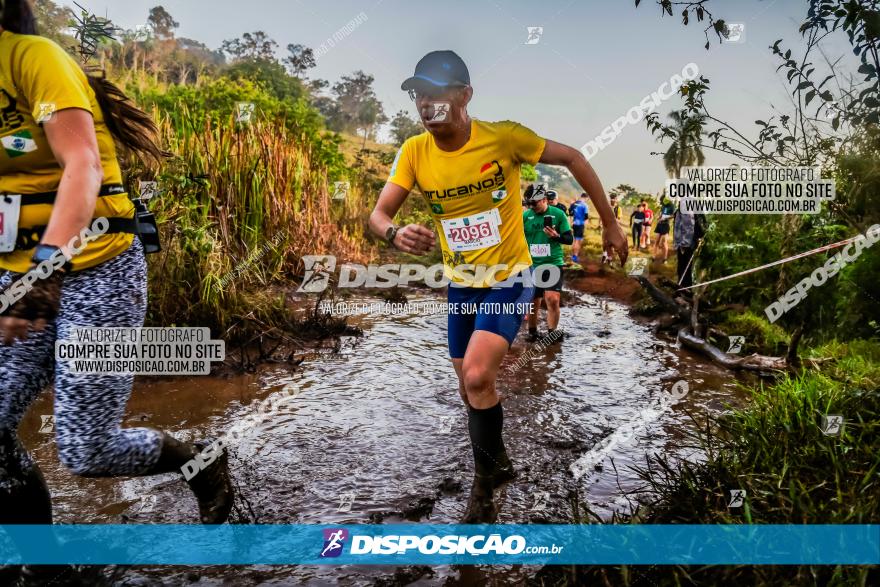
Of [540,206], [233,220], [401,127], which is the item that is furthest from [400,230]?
[401,127]

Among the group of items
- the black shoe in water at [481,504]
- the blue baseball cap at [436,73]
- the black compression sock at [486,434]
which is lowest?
the black shoe in water at [481,504]

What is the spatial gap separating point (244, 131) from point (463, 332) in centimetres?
666

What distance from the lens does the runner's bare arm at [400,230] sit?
2922 mm

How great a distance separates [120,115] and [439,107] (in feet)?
4.93

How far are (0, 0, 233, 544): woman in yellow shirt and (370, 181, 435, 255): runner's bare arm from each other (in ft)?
3.90

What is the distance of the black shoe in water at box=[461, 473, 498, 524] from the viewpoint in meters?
3.18

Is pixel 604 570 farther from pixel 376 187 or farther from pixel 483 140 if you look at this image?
pixel 376 187

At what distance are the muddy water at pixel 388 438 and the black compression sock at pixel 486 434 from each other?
274 millimetres

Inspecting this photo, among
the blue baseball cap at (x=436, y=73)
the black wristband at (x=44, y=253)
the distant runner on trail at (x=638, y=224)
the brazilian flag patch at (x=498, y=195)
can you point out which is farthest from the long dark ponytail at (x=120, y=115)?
the distant runner on trail at (x=638, y=224)

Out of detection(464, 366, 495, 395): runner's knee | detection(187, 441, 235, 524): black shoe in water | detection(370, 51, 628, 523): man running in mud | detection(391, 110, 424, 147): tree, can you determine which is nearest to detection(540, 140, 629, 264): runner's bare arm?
detection(370, 51, 628, 523): man running in mud

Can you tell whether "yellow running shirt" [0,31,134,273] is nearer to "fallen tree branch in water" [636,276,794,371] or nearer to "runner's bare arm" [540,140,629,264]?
"runner's bare arm" [540,140,629,264]

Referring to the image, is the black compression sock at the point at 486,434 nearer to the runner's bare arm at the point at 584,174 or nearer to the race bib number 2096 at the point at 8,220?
the runner's bare arm at the point at 584,174

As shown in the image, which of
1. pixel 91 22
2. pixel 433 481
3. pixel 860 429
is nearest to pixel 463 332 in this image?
pixel 433 481

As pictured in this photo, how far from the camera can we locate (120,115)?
2.45 metres
